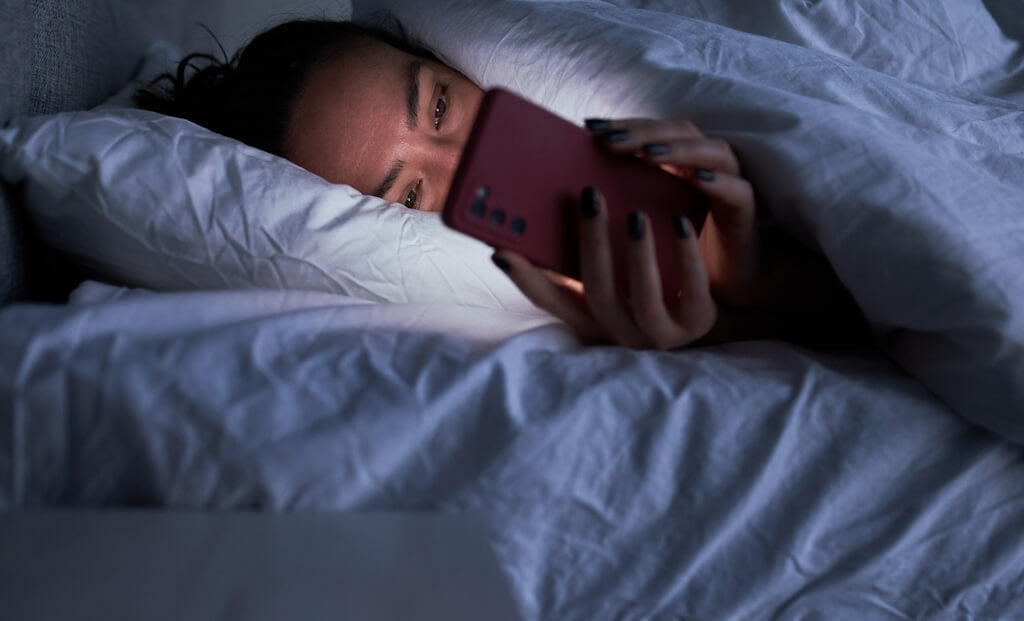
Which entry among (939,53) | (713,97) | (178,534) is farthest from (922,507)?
(939,53)

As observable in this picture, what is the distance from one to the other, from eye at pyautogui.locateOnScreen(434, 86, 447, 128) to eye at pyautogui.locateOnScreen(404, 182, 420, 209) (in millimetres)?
68

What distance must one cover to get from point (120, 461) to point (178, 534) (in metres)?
0.09

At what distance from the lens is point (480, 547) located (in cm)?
39

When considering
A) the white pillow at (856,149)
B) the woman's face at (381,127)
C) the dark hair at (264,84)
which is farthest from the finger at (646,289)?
the dark hair at (264,84)

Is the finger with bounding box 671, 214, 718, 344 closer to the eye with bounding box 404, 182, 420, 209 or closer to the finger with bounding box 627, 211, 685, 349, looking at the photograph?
the finger with bounding box 627, 211, 685, 349

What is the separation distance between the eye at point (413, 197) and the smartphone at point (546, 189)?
11.8 inches

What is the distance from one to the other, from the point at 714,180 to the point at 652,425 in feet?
0.56

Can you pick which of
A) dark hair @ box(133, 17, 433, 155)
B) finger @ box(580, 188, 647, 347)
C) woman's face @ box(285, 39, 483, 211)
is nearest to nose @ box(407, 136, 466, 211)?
woman's face @ box(285, 39, 483, 211)

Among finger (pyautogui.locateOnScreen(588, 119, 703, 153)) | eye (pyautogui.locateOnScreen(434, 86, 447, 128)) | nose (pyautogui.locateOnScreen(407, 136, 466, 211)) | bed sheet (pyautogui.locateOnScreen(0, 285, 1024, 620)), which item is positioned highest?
finger (pyautogui.locateOnScreen(588, 119, 703, 153))

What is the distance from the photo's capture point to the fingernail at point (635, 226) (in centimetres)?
49

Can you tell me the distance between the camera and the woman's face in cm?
75

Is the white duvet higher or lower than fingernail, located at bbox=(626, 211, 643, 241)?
lower

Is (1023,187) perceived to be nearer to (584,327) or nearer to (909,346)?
(909,346)

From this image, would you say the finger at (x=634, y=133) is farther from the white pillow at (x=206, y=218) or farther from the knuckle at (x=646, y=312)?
the white pillow at (x=206, y=218)
